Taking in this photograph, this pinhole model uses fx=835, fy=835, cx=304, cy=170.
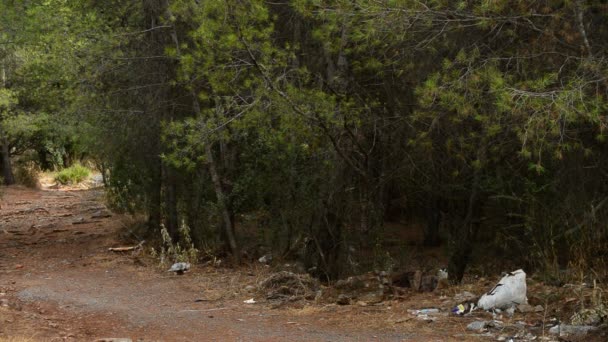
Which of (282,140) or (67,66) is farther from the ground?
(67,66)

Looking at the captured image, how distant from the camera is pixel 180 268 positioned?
1380 centimetres

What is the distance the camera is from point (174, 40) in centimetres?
1424

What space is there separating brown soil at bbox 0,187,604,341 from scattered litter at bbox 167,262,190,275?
16 cm

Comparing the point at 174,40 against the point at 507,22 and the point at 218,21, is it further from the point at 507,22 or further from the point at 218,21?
the point at 507,22

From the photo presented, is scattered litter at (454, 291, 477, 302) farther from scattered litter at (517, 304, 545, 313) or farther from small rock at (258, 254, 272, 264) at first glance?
small rock at (258, 254, 272, 264)

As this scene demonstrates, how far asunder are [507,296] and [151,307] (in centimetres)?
472

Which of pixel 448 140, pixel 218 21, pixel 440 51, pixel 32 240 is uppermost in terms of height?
pixel 218 21

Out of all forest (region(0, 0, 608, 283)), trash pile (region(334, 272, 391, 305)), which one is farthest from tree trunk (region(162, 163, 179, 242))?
trash pile (region(334, 272, 391, 305))

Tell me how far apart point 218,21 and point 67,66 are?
15.8 feet

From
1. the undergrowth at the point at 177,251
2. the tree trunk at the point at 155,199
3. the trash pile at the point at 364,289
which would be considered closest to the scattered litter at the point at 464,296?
the trash pile at the point at 364,289

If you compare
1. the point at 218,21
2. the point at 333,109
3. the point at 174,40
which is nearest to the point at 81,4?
the point at 174,40

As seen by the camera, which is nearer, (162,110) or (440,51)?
(440,51)

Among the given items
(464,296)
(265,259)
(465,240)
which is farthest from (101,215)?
(464,296)

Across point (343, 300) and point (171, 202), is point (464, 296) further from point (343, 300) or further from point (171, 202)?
point (171, 202)
